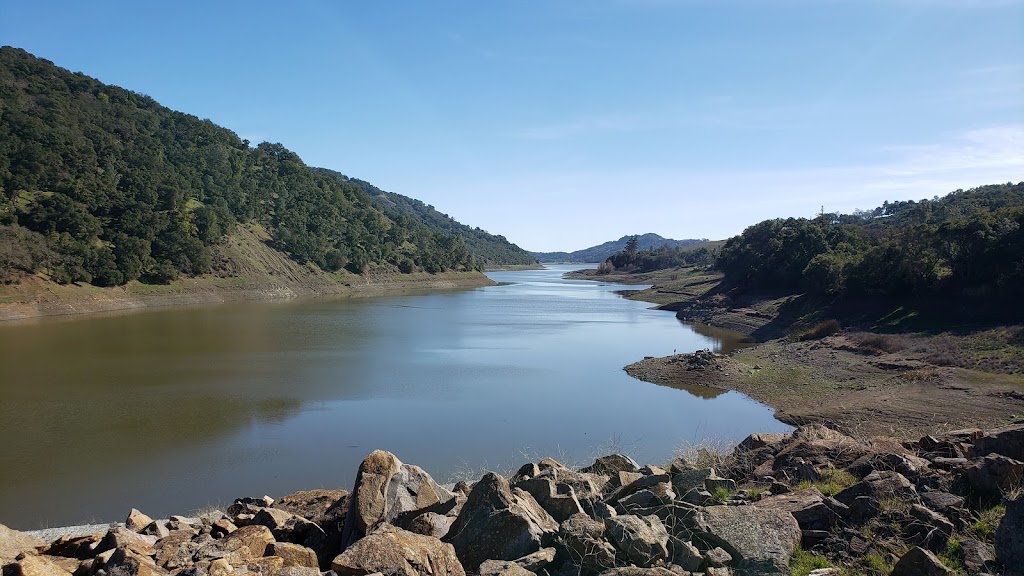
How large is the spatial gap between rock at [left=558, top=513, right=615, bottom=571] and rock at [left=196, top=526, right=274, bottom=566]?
2682 millimetres

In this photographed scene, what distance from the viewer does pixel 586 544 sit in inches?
205

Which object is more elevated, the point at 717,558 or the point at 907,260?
the point at 907,260

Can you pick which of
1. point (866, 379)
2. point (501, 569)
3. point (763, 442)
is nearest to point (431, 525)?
point (501, 569)

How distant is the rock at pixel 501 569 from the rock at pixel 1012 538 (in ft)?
12.6

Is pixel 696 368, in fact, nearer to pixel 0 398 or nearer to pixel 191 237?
pixel 0 398

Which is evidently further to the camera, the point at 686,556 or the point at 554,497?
the point at 554,497

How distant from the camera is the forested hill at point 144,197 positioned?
51.1 m

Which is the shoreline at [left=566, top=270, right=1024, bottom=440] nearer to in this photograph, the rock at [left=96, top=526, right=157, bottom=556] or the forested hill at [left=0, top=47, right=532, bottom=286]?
the rock at [left=96, top=526, right=157, bottom=556]

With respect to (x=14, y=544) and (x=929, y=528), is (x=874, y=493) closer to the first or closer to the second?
(x=929, y=528)

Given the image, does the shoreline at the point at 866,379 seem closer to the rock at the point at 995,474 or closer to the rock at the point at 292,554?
the rock at the point at 995,474

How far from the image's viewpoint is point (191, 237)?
208ft

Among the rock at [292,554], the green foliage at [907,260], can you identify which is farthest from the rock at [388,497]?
the green foliage at [907,260]

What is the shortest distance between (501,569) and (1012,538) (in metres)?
4.17

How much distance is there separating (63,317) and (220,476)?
40091mm
